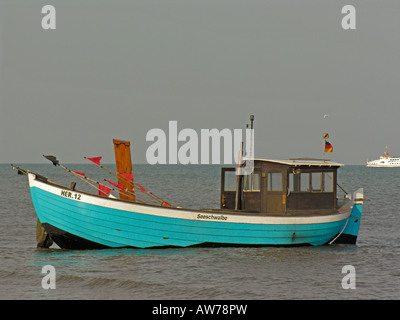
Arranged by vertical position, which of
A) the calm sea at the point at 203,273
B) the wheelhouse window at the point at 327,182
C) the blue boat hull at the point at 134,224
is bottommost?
the calm sea at the point at 203,273

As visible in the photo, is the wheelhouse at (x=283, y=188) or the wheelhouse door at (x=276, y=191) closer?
the wheelhouse door at (x=276, y=191)

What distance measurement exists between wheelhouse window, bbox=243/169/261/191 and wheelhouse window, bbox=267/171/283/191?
431 millimetres

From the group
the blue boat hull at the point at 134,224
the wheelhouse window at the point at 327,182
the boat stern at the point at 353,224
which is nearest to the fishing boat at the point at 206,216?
the blue boat hull at the point at 134,224

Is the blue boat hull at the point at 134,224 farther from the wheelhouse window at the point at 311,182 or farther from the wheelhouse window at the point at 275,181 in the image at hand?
the wheelhouse window at the point at 311,182

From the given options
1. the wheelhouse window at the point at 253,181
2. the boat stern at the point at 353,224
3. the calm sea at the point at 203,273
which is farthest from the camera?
the boat stern at the point at 353,224

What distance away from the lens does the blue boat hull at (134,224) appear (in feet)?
70.7

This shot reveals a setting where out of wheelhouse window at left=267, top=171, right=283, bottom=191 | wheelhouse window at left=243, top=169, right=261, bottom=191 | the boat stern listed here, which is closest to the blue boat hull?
wheelhouse window at left=267, top=171, right=283, bottom=191

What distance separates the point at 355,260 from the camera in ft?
73.9

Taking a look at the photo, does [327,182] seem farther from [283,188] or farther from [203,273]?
[203,273]

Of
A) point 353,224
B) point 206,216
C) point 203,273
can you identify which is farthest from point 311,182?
point 203,273

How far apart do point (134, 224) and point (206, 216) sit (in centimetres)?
261

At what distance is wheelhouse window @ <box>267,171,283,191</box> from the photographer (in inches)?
934

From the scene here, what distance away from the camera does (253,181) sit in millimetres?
24297
